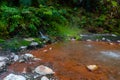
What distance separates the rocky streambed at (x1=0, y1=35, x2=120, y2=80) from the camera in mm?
5297

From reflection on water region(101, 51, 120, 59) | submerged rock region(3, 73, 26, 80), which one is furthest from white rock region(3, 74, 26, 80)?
reflection on water region(101, 51, 120, 59)

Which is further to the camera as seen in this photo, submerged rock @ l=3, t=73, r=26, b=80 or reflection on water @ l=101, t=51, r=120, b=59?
reflection on water @ l=101, t=51, r=120, b=59

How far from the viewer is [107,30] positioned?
988 cm

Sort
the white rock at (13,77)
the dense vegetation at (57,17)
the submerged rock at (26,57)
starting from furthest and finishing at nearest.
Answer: the dense vegetation at (57,17) → the submerged rock at (26,57) → the white rock at (13,77)

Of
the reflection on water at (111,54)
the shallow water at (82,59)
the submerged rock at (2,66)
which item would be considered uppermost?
the submerged rock at (2,66)

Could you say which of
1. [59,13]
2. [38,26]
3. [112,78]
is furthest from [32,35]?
[112,78]

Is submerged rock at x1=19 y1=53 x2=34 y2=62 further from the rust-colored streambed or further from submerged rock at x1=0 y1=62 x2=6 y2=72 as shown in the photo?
submerged rock at x1=0 y1=62 x2=6 y2=72

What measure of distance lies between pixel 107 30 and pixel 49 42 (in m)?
3.24

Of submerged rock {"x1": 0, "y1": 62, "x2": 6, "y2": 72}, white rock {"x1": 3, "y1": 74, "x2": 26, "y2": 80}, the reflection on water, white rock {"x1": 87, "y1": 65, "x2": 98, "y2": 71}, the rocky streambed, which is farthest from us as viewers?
the reflection on water

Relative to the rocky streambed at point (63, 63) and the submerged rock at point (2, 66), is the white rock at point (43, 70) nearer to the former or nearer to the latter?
the rocky streambed at point (63, 63)

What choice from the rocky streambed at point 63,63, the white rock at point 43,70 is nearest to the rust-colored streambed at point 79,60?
the rocky streambed at point 63,63

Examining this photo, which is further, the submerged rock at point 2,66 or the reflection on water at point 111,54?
the reflection on water at point 111,54

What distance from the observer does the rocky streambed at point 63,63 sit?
530 centimetres

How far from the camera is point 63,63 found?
5.98 metres
